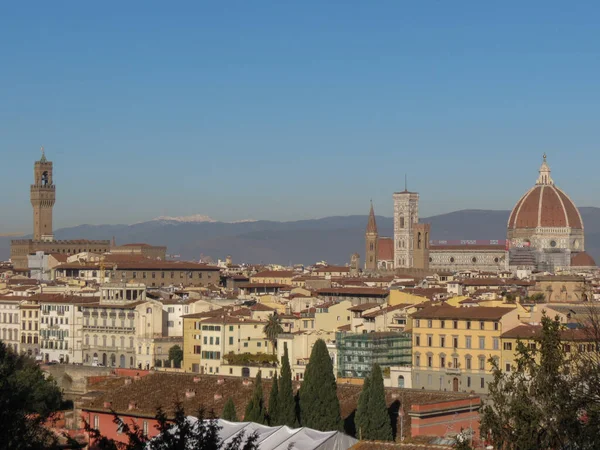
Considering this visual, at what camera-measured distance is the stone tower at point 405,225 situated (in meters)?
185

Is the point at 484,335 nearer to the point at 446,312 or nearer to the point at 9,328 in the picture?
the point at 446,312

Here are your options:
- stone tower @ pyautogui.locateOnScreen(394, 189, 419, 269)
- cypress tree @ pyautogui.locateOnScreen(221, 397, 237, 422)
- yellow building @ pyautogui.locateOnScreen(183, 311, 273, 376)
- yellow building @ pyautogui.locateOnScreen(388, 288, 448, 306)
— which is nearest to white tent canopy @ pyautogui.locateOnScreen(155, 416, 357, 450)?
cypress tree @ pyautogui.locateOnScreen(221, 397, 237, 422)

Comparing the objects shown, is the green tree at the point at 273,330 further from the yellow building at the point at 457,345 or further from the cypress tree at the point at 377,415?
the cypress tree at the point at 377,415

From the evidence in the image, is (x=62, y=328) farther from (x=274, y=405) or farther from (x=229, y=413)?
(x=229, y=413)

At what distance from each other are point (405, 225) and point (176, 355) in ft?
386

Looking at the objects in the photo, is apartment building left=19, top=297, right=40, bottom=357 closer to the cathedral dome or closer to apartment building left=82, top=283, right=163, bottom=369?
apartment building left=82, top=283, right=163, bottom=369

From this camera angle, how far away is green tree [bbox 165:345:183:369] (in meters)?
72.4

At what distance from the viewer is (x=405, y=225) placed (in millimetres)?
188625

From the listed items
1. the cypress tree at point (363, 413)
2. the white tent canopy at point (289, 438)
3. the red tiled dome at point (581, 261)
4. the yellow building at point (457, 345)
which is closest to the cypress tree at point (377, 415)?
the cypress tree at point (363, 413)

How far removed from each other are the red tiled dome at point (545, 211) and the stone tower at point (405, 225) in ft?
42.3

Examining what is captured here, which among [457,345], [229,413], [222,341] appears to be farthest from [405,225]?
[229,413]

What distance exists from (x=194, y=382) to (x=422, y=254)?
135231mm

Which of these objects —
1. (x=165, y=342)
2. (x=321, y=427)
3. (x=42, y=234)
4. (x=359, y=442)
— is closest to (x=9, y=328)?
(x=165, y=342)

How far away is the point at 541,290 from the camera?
275 ft
